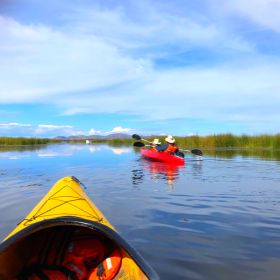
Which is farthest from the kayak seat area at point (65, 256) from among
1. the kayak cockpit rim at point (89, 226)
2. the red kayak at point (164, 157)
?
the red kayak at point (164, 157)

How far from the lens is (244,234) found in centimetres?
651

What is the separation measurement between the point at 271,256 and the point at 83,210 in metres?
2.61

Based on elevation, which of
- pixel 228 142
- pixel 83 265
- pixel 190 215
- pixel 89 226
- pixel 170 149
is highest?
pixel 228 142

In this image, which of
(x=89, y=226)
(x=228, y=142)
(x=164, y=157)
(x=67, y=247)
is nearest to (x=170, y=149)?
(x=164, y=157)

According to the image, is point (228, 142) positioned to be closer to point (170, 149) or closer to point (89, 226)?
point (170, 149)

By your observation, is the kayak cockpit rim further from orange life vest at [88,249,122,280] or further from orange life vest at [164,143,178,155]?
orange life vest at [164,143,178,155]

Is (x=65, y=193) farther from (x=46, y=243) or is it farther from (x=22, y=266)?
(x=22, y=266)

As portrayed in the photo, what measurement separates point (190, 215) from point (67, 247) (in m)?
3.08

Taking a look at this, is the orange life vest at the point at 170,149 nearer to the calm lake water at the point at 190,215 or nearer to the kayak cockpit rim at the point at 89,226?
the calm lake water at the point at 190,215

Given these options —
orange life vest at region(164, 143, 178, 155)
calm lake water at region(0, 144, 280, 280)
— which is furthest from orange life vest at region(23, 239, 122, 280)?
orange life vest at region(164, 143, 178, 155)

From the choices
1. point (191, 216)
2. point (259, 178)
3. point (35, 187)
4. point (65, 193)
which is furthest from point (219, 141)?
point (65, 193)

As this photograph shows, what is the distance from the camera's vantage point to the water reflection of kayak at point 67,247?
4.14 metres

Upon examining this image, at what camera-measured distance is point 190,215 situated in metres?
7.86

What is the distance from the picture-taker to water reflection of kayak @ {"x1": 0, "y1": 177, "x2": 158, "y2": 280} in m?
4.14
